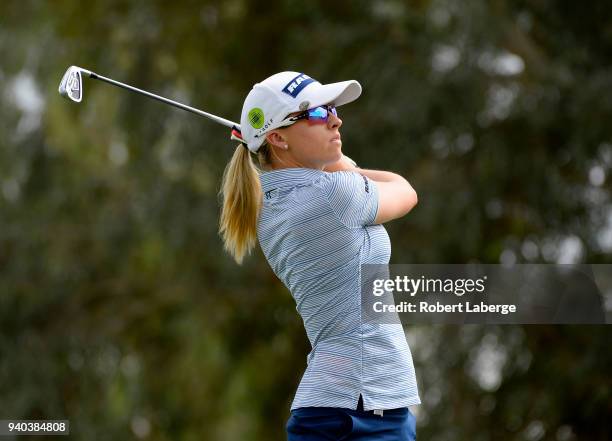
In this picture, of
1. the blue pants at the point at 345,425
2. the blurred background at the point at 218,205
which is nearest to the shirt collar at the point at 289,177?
the blue pants at the point at 345,425

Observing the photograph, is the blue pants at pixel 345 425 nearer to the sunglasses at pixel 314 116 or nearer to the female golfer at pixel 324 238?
the female golfer at pixel 324 238

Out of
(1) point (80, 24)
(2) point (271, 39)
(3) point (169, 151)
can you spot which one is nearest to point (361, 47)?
(2) point (271, 39)

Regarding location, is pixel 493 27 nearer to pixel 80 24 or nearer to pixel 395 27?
pixel 395 27

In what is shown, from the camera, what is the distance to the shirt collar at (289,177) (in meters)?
2.90

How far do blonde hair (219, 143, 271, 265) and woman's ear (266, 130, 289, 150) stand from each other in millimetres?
43

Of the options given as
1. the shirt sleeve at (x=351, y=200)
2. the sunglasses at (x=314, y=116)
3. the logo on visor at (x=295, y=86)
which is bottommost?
the shirt sleeve at (x=351, y=200)

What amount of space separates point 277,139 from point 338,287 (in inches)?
14.7

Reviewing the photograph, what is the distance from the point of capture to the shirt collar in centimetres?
290

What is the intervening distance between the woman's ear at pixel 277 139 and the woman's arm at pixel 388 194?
0.41 ft

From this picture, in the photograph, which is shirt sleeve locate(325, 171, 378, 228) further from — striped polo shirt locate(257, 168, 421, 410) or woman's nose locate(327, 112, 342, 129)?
woman's nose locate(327, 112, 342, 129)

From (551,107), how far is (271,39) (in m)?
2.29

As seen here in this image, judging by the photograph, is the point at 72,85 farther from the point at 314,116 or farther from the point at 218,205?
the point at 218,205

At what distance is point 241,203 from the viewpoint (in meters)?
2.98

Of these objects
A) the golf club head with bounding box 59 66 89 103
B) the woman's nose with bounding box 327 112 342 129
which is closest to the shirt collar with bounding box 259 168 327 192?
the woman's nose with bounding box 327 112 342 129
